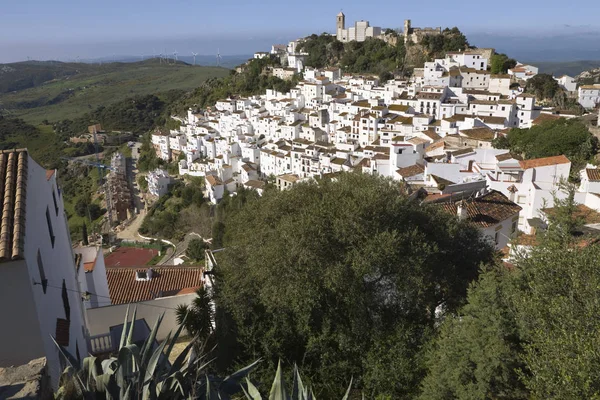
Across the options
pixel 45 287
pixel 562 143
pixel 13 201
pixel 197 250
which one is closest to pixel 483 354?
pixel 45 287

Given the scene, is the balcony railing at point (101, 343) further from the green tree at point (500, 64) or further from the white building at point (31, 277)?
the green tree at point (500, 64)

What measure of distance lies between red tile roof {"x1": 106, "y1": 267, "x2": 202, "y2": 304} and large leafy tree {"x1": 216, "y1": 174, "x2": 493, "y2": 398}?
447 cm

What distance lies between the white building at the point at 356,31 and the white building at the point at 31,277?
77.0 meters

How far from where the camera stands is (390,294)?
30.9 feet

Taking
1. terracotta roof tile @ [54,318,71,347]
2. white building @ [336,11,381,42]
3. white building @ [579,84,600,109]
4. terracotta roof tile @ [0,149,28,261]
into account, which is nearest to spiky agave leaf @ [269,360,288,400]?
terracotta roof tile @ [0,149,28,261]

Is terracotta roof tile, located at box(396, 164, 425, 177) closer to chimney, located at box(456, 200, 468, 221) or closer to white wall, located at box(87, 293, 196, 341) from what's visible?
chimney, located at box(456, 200, 468, 221)

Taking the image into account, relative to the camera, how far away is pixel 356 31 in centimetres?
7962

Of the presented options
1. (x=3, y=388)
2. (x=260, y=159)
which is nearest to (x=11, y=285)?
(x=3, y=388)

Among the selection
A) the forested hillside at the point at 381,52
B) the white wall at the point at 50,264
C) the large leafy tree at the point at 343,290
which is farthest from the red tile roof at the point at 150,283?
the forested hillside at the point at 381,52

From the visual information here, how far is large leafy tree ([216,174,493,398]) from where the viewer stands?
28.1ft

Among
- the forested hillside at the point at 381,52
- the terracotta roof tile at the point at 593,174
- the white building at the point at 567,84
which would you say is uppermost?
the forested hillside at the point at 381,52

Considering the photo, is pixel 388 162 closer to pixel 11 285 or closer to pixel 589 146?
pixel 589 146

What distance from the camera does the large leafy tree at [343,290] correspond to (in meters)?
8.57

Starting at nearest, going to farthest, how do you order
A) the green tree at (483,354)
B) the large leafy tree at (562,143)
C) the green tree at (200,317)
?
1. the green tree at (483,354)
2. the green tree at (200,317)
3. the large leafy tree at (562,143)
